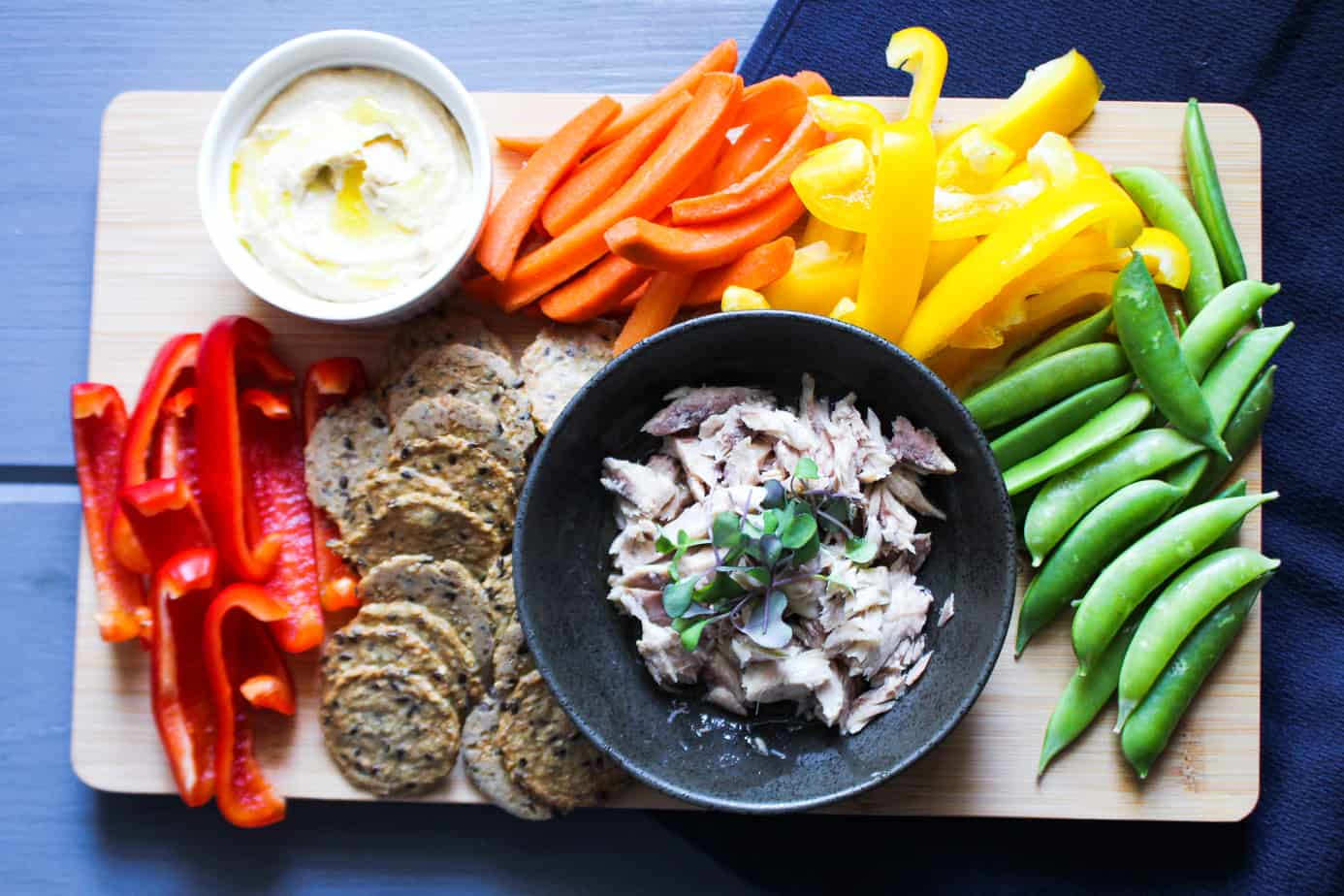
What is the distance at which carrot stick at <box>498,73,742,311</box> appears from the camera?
2.20m

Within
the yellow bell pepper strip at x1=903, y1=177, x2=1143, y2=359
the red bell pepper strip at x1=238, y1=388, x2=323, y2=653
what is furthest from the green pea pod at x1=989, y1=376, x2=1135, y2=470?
the red bell pepper strip at x1=238, y1=388, x2=323, y2=653

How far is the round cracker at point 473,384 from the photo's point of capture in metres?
2.26

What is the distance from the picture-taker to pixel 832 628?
6.49 ft

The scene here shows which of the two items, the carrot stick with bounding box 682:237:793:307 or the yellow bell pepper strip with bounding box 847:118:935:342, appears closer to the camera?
the yellow bell pepper strip with bounding box 847:118:935:342

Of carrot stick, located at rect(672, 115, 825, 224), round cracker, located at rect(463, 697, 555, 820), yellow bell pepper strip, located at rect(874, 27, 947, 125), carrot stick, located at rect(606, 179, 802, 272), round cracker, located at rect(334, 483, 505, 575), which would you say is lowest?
round cracker, located at rect(463, 697, 555, 820)

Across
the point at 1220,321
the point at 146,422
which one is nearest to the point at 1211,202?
the point at 1220,321

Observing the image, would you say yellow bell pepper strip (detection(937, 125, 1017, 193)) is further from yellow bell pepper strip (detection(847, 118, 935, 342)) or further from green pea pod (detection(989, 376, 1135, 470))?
green pea pod (detection(989, 376, 1135, 470))

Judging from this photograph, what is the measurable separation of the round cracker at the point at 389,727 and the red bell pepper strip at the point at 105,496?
44cm

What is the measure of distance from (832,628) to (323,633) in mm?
1033

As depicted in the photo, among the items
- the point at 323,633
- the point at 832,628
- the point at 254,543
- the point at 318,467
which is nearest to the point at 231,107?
the point at 318,467

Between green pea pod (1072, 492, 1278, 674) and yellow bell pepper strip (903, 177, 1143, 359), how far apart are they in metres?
0.56

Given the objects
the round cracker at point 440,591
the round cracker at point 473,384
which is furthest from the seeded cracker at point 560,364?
the round cracker at point 440,591

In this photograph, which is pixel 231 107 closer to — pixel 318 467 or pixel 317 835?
pixel 318 467

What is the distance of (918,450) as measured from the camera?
Result: 81.9 inches
